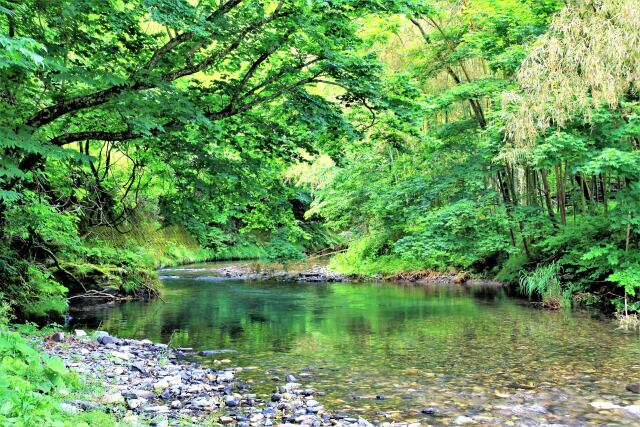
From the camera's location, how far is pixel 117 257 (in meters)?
16.7

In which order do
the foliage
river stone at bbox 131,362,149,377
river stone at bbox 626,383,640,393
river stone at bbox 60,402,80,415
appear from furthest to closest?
river stone at bbox 131,362,149,377
river stone at bbox 626,383,640,393
river stone at bbox 60,402,80,415
the foliage

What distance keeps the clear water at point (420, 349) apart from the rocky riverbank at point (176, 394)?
1.19 feet

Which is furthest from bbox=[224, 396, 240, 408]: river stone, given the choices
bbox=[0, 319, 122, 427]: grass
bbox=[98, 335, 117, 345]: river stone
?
bbox=[98, 335, 117, 345]: river stone

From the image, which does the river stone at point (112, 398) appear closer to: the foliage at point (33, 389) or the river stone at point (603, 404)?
the foliage at point (33, 389)

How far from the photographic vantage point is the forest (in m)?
7.55

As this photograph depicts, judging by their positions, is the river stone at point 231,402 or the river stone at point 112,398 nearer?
the river stone at point 112,398

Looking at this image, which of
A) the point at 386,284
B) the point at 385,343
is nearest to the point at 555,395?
the point at 385,343

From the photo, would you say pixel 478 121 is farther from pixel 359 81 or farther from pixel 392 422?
pixel 392 422

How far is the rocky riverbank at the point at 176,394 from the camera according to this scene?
5285 mm

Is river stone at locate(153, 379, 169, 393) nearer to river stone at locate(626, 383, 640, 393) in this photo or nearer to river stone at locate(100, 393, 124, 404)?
river stone at locate(100, 393, 124, 404)

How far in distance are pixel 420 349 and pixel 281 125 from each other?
4.85 metres

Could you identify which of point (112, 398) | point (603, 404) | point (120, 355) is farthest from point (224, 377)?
point (603, 404)

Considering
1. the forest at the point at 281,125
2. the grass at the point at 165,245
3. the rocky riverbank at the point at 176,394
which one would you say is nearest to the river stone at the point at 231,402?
the rocky riverbank at the point at 176,394

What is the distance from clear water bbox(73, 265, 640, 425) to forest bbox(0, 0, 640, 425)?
1828mm
